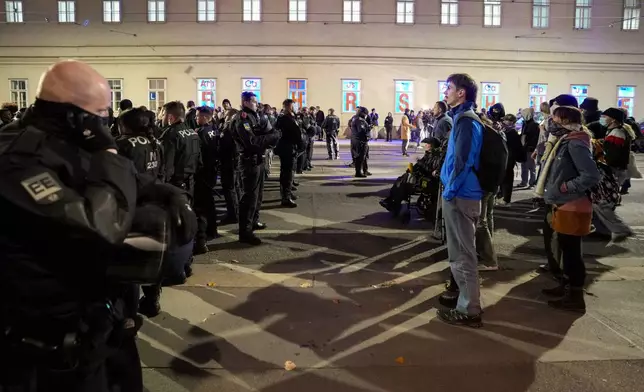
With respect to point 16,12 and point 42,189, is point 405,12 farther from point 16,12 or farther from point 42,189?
point 42,189

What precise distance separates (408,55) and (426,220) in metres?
25.6

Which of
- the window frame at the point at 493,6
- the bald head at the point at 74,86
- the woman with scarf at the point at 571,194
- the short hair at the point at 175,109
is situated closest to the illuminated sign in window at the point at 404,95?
the window frame at the point at 493,6

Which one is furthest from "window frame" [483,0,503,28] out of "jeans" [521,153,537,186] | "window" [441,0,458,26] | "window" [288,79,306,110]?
"jeans" [521,153,537,186]

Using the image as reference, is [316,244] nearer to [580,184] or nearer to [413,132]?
[580,184]

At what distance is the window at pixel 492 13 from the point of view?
33.2 meters

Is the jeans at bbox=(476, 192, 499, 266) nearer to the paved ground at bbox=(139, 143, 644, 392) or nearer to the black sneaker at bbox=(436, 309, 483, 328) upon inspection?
the paved ground at bbox=(139, 143, 644, 392)

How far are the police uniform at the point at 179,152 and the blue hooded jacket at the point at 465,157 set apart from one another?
10.3ft

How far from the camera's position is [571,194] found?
5.13m

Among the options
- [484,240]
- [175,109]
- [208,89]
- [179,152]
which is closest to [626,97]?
[208,89]

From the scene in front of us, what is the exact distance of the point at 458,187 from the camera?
467 cm

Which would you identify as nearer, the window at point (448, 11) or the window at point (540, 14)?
the window at point (448, 11)

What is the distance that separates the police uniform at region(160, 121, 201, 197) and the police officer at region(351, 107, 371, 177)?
8213 millimetres

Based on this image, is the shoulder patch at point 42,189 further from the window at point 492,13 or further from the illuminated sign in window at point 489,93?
the window at point 492,13

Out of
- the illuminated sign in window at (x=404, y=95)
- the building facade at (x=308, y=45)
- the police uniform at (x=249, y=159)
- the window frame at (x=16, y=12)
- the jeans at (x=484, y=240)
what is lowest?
the jeans at (x=484, y=240)
